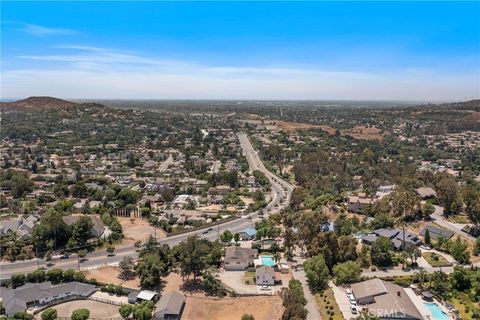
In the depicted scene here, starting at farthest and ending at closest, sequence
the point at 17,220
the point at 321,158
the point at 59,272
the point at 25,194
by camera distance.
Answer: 1. the point at 321,158
2. the point at 25,194
3. the point at 17,220
4. the point at 59,272

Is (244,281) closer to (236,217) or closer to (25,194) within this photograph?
(236,217)

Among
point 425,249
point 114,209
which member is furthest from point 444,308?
point 114,209

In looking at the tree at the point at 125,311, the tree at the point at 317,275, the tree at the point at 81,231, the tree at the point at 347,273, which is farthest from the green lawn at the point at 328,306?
the tree at the point at 81,231

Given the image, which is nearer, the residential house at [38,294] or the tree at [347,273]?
the residential house at [38,294]

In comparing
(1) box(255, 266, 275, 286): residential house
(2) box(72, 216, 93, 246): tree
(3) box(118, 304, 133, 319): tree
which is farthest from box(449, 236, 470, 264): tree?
(2) box(72, 216, 93, 246): tree

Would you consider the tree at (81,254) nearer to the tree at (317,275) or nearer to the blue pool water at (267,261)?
the blue pool water at (267,261)

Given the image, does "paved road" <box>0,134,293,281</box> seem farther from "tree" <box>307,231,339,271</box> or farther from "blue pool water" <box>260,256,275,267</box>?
"tree" <box>307,231,339,271</box>

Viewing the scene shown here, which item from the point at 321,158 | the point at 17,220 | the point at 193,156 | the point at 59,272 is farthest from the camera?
the point at 193,156
